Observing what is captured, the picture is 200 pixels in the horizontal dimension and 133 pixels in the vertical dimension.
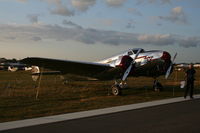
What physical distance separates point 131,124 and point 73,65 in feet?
31.4

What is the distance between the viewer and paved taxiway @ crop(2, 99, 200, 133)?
682 cm

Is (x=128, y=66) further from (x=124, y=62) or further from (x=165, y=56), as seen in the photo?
(x=165, y=56)

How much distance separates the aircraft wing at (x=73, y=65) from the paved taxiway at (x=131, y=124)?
6703 millimetres

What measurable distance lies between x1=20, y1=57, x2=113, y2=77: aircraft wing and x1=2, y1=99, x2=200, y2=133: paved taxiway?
6.70 m

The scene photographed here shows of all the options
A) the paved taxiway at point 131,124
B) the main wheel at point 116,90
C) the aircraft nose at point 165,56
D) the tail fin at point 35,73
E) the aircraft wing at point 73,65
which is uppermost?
the aircraft nose at point 165,56

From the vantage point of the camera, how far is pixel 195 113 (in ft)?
30.8

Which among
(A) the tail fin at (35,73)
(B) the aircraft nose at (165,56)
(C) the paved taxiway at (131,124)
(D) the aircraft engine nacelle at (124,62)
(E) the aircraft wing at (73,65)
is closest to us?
(C) the paved taxiway at (131,124)

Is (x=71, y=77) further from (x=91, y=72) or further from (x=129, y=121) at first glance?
(x=129, y=121)

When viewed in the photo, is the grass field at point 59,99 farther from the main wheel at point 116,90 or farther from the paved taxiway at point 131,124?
the paved taxiway at point 131,124

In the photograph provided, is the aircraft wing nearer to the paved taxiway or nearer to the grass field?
the grass field

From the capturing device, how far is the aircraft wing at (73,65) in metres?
14.5

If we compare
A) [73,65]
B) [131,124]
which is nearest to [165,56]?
[73,65]

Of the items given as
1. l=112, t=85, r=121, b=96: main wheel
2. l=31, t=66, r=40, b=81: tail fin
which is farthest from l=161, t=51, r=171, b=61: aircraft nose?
l=31, t=66, r=40, b=81: tail fin

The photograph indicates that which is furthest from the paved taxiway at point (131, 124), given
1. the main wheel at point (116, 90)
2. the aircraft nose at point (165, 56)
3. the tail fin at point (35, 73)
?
the tail fin at point (35, 73)
